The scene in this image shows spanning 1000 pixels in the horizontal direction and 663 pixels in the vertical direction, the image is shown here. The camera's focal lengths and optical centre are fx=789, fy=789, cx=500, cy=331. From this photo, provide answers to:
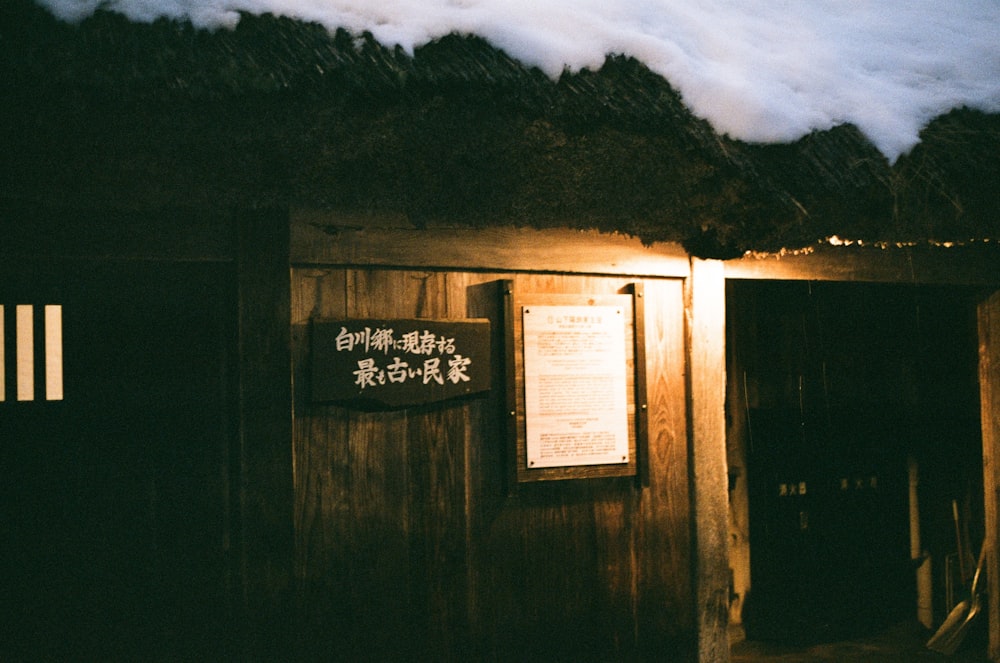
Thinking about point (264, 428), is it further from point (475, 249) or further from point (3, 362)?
point (475, 249)

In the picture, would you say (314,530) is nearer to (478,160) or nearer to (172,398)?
(172,398)

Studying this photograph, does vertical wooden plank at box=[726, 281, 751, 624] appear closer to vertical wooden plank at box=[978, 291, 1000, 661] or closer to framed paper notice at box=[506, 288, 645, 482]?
vertical wooden plank at box=[978, 291, 1000, 661]

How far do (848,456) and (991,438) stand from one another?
1.20m

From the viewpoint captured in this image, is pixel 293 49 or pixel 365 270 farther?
pixel 365 270

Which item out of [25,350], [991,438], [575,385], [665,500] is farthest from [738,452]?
[25,350]

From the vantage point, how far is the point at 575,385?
4.23 m

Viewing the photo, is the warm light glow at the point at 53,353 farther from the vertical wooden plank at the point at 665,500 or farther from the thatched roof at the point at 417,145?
the vertical wooden plank at the point at 665,500

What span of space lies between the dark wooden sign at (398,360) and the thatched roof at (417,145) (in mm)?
557

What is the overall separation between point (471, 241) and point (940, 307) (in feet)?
16.2

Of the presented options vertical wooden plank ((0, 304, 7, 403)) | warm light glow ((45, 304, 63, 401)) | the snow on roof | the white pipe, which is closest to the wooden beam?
the snow on roof

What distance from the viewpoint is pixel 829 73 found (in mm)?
4301

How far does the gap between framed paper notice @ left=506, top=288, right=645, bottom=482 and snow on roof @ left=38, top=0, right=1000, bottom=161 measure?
1.18 metres

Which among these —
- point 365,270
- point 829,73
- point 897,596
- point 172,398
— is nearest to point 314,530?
point 172,398

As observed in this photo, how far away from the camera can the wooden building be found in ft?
10.6
